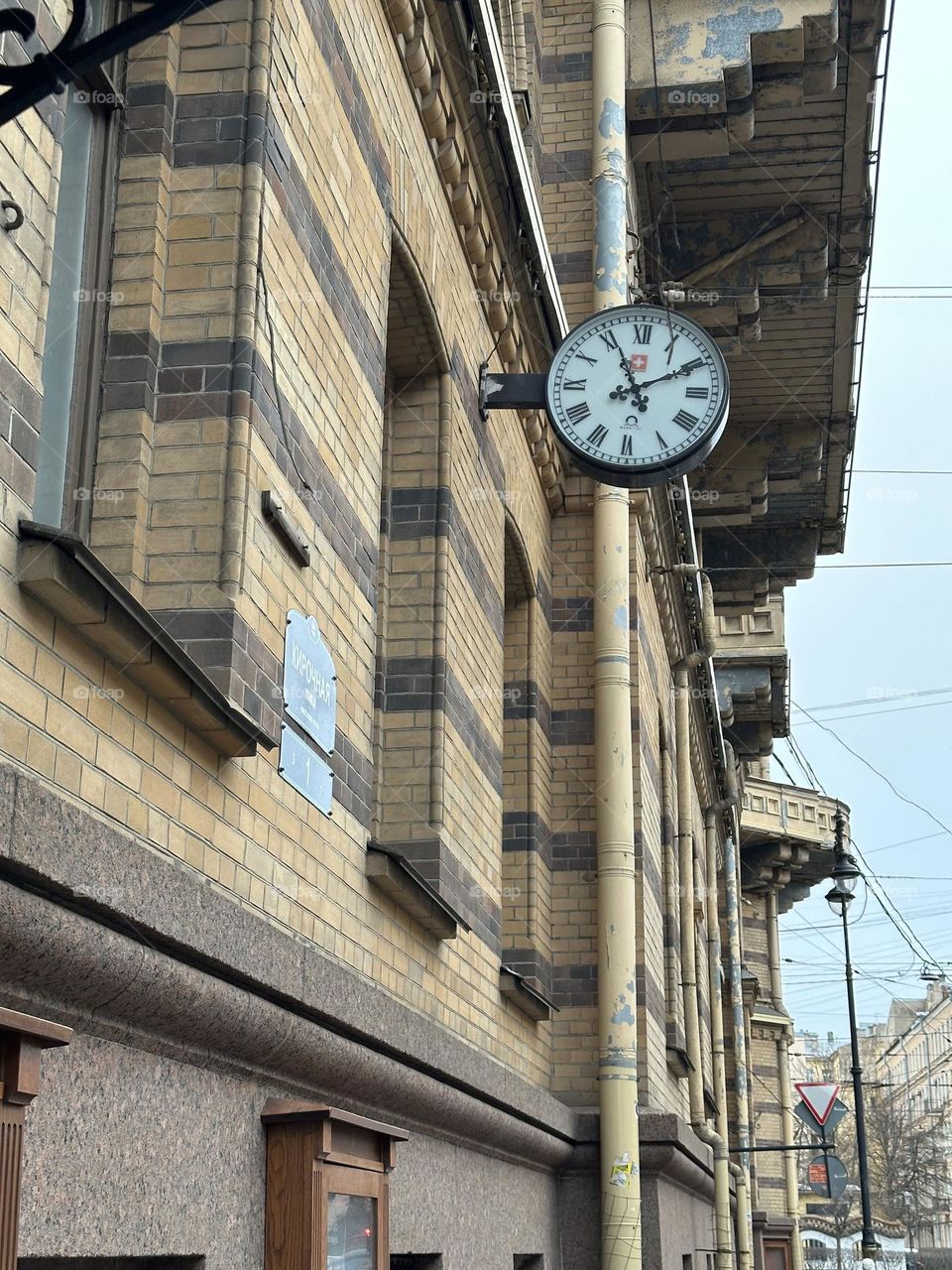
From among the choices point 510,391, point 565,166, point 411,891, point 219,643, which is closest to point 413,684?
point 411,891

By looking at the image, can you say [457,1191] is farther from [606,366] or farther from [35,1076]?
[35,1076]

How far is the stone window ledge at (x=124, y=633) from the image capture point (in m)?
3.45

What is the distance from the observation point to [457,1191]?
755 centimetres

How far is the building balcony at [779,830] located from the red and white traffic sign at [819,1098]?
7347 mm

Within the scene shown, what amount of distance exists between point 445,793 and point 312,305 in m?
2.84

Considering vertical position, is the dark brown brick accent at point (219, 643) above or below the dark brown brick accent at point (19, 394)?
below

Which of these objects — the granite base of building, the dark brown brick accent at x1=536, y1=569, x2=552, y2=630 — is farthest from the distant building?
the granite base of building

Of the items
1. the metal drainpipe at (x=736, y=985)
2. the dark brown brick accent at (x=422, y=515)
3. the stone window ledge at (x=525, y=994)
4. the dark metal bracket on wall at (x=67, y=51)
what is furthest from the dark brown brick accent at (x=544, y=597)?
the metal drainpipe at (x=736, y=985)

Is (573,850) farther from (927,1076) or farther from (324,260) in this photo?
(927,1076)

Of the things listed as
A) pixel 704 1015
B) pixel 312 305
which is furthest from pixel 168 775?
pixel 704 1015

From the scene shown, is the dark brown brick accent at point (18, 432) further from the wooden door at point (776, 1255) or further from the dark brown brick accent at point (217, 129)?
the wooden door at point (776, 1255)

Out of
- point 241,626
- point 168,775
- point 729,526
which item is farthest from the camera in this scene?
point 729,526

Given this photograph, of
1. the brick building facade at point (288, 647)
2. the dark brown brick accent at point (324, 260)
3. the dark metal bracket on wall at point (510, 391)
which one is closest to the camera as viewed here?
the brick building facade at point (288, 647)

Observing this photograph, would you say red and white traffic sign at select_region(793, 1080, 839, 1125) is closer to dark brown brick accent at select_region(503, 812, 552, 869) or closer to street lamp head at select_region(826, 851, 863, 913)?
street lamp head at select_region(826, 851, 863, 913)
